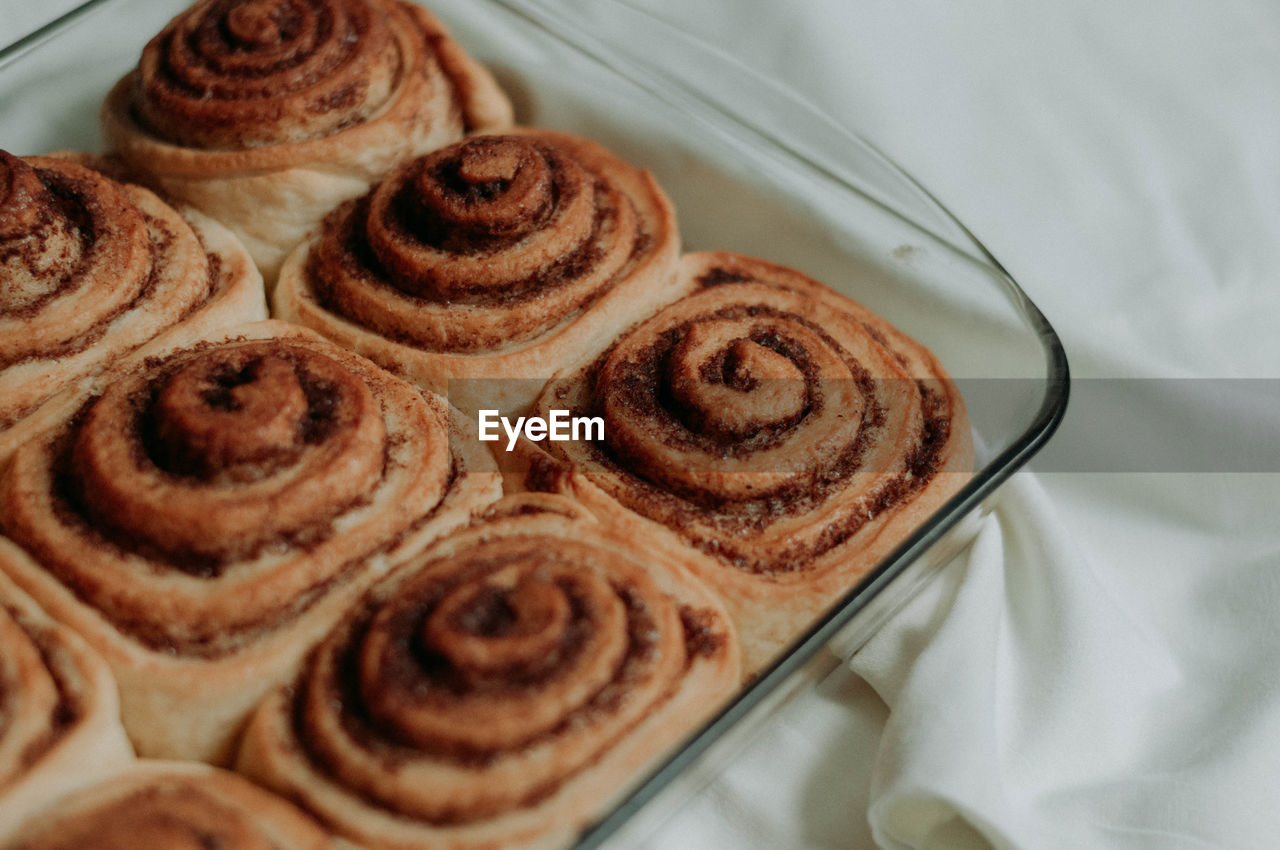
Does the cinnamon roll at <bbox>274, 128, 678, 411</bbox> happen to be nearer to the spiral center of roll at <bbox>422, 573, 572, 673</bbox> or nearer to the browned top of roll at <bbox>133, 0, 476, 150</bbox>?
the browned top of roll at <bbox>133, 0, 476, 150</bbox>

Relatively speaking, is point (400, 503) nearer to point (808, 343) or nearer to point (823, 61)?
point (808, 343)

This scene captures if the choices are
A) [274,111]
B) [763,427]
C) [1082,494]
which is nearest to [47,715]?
[763,427]

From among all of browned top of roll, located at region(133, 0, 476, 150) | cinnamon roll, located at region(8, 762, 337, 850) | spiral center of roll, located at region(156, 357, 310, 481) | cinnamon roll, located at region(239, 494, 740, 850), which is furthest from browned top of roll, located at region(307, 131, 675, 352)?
cinnamon roll, located at region(8, 762, 337, 850)

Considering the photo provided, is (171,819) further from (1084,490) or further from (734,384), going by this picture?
(1084,490)

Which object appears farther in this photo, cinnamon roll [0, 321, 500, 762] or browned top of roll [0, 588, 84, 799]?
cinnamon roll [0, 321, 500, 762]

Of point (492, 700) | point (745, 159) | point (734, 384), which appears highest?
point (745, 159)

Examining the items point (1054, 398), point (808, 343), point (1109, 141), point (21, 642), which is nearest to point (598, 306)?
point (808, 343)

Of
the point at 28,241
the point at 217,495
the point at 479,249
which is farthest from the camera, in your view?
the point at 479,249
